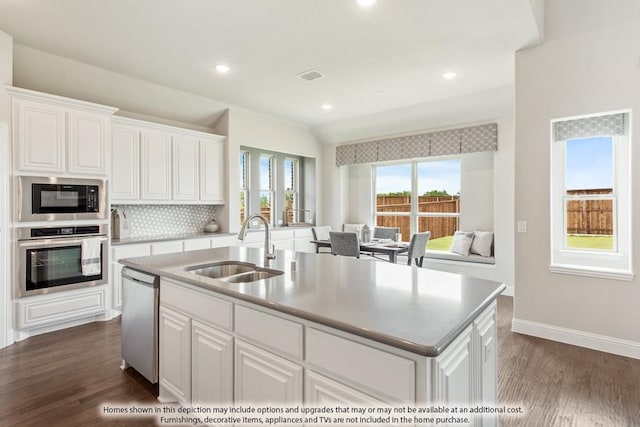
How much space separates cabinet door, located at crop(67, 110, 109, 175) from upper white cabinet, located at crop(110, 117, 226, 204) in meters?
0.34

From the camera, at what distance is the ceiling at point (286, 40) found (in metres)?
2.66

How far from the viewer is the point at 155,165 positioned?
4488 millimetres

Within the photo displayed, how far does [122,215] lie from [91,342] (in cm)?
174

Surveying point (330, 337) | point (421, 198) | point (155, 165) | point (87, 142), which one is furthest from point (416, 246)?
point (87, 142)

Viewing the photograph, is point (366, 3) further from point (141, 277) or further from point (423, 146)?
point (423, 146)

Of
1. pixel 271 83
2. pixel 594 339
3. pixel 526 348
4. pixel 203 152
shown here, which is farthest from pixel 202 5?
pixel 594 339

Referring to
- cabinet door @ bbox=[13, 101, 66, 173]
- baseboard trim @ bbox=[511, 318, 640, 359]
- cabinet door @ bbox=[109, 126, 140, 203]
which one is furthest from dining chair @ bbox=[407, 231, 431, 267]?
cabinet door @ bbox=[13, 101, 66, 173]

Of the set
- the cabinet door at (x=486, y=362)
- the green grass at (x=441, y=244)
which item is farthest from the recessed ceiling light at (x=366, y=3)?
the green grass at (x=441, y=244)

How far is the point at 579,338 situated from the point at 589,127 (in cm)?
203

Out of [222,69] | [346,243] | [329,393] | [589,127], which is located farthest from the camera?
[346,243]

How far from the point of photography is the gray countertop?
1.12m

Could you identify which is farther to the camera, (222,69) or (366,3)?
(222,69)

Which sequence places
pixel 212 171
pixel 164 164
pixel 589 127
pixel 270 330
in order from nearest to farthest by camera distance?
pixel 270 330 < pixel 589 127 < pixel 164 164 < pixel 212 171

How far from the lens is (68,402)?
2.20 m
